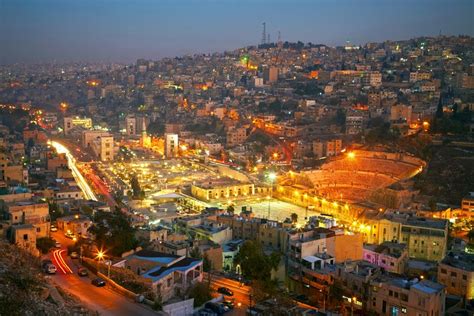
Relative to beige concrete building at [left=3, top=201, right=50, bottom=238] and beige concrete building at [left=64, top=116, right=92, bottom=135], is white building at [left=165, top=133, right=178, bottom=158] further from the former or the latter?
beige concrete building at [left=3, top=201, right=50, bottom=238]

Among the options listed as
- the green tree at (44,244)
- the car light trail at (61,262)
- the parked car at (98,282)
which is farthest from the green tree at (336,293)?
the green tree at (44,244)

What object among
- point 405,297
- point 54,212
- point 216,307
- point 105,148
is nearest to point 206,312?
point 216,307

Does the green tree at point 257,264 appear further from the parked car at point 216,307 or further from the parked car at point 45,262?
the parked car at point 45,262

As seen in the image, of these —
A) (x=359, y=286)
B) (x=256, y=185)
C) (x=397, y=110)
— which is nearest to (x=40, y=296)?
(x=359, y=286)

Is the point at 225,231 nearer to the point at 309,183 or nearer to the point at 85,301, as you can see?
the point at 85,301

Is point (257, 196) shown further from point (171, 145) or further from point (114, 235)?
point (114, 235)

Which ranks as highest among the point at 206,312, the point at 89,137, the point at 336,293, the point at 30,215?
the point at 30,215
